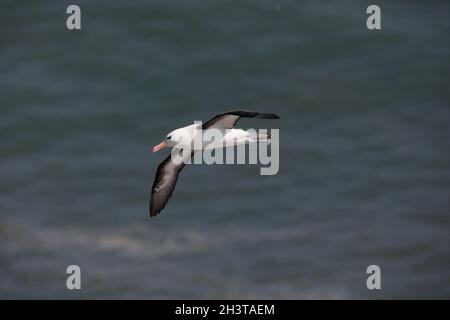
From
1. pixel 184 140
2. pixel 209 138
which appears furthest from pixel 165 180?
pixel 209 138

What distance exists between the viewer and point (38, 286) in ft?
86.1

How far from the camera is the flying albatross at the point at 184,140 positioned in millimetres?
19203

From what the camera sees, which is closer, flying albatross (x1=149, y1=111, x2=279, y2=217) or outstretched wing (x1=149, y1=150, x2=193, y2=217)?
flying albatross (x1=149, y1=111, x2=279, y2=217)

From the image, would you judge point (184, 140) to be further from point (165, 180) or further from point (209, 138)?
point (165, 180)

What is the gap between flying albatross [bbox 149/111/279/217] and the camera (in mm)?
19203

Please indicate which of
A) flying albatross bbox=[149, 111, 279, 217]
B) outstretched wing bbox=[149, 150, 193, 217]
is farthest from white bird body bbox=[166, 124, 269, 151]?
outstretched wing bbox=[149, 150, 193, 217]

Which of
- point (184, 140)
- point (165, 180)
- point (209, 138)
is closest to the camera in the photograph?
point (209, 138)

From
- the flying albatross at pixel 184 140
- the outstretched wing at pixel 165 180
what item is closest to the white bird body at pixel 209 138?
the flying albatross at pixel 184 140

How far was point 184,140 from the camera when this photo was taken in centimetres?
1984

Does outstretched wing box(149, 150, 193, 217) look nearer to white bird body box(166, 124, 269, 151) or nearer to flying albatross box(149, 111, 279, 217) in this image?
flying albatross box(149, 111, 279, 217)

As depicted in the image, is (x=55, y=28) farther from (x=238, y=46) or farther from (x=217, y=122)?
(x=217, y=122)

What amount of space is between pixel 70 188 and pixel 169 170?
24.2 feet

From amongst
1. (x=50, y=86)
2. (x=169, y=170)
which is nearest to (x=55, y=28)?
(x=50, y=86)

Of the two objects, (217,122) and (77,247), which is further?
(77,247)
